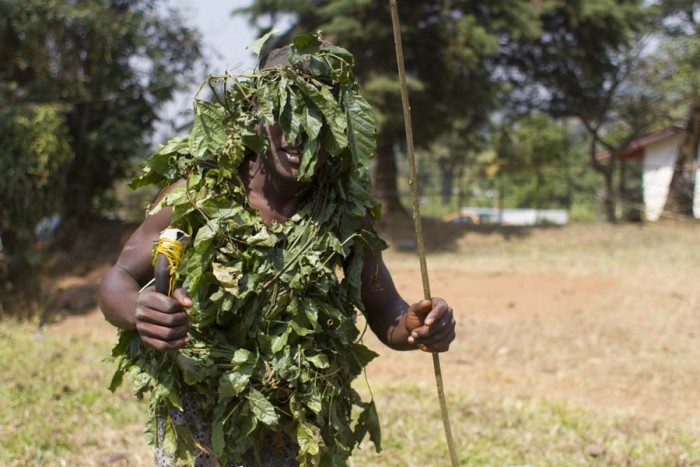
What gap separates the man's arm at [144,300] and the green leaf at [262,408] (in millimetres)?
315

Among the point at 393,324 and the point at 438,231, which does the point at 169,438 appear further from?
the point at 438,231

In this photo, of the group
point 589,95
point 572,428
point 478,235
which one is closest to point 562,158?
point 589,95

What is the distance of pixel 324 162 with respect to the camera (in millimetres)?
2189

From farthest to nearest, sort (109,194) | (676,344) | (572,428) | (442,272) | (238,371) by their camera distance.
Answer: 1. (109,194)
2. (442,272)
3. (676,344)
4. (572,428)
5. (238,371)

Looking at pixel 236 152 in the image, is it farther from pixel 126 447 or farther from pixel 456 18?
pixel 456 18

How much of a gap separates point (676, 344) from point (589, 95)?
12.1 meters

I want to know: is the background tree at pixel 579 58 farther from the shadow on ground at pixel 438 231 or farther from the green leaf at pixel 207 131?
the green leaf at pixel 207 131

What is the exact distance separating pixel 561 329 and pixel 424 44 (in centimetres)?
819

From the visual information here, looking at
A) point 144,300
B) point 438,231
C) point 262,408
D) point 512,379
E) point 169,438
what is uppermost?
point 144,300

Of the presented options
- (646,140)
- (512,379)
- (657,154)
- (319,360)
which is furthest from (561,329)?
(657,154)

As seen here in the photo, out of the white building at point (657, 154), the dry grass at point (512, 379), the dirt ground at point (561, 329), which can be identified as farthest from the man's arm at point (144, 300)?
the white building at point (657, 154)

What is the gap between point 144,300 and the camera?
6.33 feet

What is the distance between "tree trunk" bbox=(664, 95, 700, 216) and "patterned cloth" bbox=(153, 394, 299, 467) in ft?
55.9

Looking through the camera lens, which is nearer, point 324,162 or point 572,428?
point 324,162
